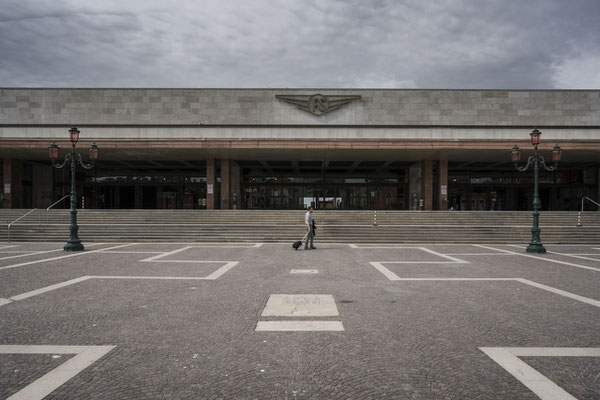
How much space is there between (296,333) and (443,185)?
88.7ft

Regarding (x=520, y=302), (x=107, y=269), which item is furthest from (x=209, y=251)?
(x=520, y=302)

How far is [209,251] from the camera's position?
46.5ft

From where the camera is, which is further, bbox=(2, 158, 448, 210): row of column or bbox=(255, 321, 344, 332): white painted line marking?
bbox=(2, 158, 448, 210): row of column

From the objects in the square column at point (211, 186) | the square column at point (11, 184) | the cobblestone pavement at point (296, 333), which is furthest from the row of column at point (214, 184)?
the cobblestone pavement at point (296, 333)

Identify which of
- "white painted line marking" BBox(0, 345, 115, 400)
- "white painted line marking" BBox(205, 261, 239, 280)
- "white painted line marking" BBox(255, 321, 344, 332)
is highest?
"white painted line marking" BBox(0, 345, 115, 400)

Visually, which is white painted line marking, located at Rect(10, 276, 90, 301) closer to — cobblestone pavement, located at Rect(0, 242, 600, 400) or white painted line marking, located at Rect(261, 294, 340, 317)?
cobblestone pavement, located at Rect(0, 242, 600, 400)

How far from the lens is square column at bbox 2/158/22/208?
28.4 metres

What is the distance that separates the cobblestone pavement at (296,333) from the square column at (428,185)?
19.1 metres

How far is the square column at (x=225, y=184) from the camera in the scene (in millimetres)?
28562

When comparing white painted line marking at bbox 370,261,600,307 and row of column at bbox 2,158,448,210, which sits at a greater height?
row of column at bbox 2,158,448,210

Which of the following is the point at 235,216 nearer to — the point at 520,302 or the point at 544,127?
the point at 520,302

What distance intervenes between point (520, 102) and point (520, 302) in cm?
2794

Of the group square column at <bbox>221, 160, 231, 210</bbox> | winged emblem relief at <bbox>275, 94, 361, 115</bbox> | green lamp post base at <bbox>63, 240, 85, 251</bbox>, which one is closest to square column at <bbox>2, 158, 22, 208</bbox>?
square column at <bbox>221, 160, 231, 210</bbox>

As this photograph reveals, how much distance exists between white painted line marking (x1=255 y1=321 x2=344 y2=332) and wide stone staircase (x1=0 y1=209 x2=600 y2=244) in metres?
13.2
